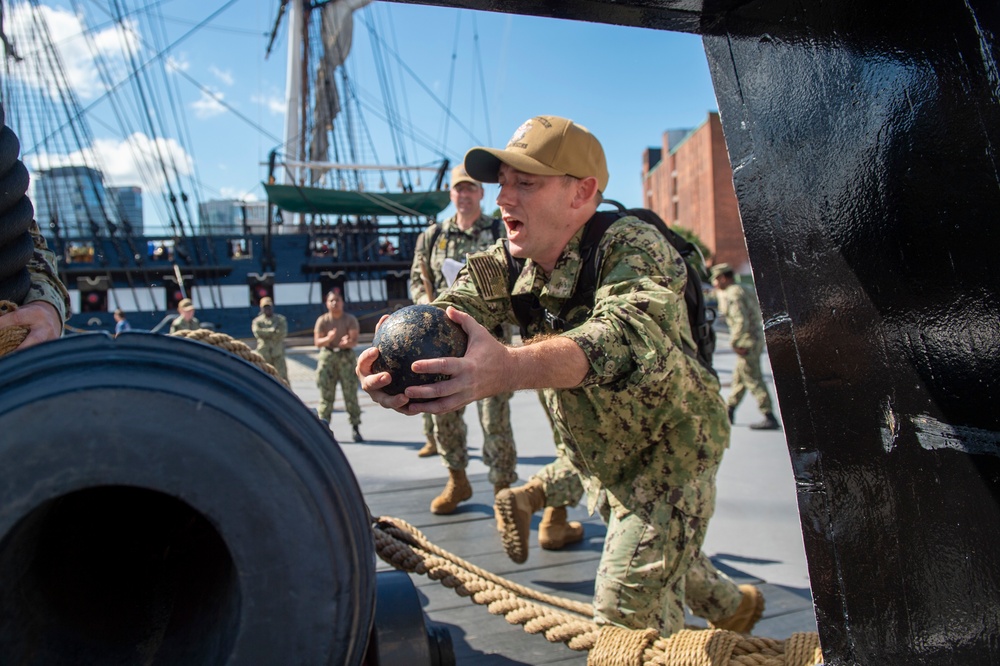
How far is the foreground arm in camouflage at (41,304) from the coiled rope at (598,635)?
0.04 metres

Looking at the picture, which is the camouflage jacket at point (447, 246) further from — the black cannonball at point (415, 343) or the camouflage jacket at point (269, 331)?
the camouflage jacket at point (269, 331)

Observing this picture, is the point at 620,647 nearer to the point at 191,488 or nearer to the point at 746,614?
the point at 746,614

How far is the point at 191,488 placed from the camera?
2.49 ft

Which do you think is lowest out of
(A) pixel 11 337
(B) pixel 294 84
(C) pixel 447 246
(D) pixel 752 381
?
(D) pixel 752 381

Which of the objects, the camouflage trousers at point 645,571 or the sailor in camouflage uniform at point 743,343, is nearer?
the camouflage trousers at point 645,571

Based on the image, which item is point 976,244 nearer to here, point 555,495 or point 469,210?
point 555,495

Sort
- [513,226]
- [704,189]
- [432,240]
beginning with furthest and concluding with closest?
[704,189], [432,240], [513,226]

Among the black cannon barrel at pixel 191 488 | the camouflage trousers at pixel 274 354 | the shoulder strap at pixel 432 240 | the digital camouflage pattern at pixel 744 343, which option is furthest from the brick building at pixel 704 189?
the black cannon barrel at pixel 191 488

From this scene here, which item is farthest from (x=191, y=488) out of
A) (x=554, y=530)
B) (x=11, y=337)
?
(x=554, y=530)

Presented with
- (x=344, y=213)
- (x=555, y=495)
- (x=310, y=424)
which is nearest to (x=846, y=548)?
(x=310, y=424)

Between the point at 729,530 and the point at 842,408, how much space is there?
2.96m

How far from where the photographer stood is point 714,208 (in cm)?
5266

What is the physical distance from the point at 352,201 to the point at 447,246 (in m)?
14.7

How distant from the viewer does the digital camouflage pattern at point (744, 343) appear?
25.4 ft
